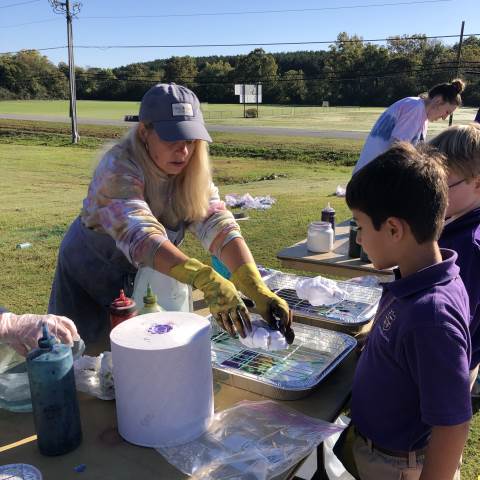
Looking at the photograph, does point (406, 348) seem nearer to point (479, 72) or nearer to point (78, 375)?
point (78, 375)

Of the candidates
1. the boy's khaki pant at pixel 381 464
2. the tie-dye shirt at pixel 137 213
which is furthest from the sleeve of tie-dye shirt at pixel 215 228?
the boy's khaki pant at pixel 381 464

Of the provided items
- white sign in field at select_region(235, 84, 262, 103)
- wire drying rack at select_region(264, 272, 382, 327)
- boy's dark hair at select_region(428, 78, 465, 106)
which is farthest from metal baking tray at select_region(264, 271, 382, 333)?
white sign in field at select_region(235, 84, 262, 103)

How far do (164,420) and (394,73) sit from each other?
53915mm

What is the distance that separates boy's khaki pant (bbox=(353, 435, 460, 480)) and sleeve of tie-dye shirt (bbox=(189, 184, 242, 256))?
848 mm

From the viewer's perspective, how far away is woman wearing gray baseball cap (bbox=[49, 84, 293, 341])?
145 centimetres

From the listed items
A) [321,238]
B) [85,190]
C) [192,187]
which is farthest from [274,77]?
[192,187]

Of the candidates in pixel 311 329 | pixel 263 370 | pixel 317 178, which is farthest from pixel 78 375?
pixel 317 178

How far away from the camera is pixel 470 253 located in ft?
4.90

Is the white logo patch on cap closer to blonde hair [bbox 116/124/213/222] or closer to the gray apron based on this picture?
blonde hair [bbox 116/124/213/222]

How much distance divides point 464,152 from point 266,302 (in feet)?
2.77

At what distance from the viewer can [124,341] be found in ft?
3.47

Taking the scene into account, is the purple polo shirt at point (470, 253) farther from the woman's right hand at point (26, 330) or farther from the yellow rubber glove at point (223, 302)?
the woman's right hand at point (26, 330)

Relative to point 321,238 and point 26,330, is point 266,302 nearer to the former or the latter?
point 26,330

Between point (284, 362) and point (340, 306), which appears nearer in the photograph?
point (284, 362)
